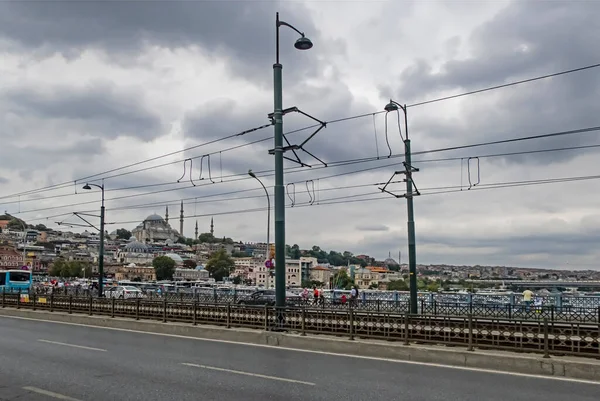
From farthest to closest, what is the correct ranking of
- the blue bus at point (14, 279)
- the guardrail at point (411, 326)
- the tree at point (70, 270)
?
1. the tree at point (70, 270)
2. the blue bus at point (14, 279)
3. the guardrail at point (411, 326)

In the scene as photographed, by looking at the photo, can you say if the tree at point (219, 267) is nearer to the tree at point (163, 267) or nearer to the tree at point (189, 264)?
the tree at point (189, 264)

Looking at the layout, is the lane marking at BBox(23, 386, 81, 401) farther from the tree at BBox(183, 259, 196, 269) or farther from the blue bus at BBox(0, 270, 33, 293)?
the tree at BBox(183, 259, 196, 269)

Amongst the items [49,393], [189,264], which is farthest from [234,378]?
[189,264]

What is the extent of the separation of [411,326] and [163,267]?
154176mm

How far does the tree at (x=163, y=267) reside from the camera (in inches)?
6363

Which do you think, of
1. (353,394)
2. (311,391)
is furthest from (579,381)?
(311,391)

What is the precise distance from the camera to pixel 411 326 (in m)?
14.3

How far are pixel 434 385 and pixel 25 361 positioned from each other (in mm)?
8388

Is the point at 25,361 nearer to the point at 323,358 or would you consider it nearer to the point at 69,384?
the point at 69,384

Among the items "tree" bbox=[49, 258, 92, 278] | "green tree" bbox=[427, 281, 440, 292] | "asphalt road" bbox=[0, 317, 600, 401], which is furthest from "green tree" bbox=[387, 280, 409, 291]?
"tree" bbox=[49, 258, 92, 278]

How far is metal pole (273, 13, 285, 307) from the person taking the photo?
15.7 metres

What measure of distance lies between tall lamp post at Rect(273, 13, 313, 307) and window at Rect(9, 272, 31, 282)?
4372cm

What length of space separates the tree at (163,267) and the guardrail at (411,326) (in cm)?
14543

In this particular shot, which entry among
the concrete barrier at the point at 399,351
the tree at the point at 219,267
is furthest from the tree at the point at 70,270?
the concrete barrier at the point at 399,351
